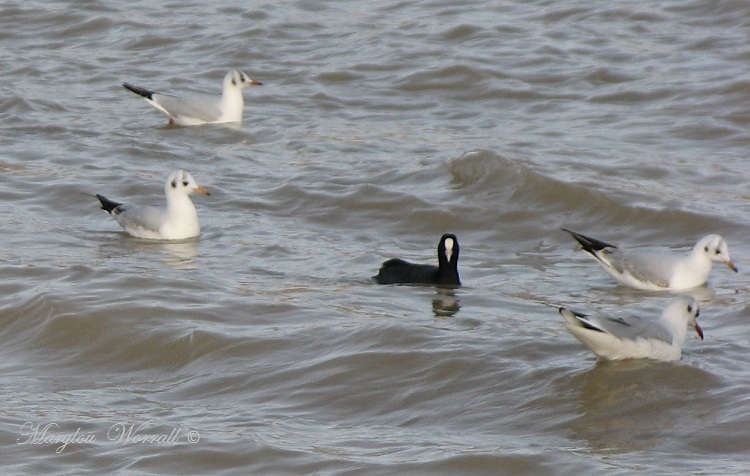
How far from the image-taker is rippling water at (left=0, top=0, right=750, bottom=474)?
21.6 ft

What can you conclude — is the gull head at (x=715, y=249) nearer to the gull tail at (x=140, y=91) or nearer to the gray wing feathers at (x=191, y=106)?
the gray wing feathers at (x=191, y=106)

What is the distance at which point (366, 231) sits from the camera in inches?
449

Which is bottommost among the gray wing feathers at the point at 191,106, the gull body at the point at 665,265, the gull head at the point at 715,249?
the gray wing feathers at the point at 191,106

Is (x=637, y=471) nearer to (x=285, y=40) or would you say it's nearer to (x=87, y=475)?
(x=87, y=475)

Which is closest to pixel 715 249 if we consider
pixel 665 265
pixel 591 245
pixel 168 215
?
pixel 665 265

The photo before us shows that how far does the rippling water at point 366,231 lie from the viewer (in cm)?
659

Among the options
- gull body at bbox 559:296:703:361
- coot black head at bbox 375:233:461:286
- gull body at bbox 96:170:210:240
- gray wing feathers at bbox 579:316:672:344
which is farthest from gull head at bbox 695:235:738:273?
gull body at bbox 96:170:210:240

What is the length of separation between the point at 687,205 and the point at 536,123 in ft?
10.2

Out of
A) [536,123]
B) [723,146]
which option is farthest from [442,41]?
[723,146]

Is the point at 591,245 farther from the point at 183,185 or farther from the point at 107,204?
the point at 107,204

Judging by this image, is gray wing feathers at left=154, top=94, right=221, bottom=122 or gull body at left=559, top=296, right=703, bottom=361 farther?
gray wing feathers at left=154, top=94, right=221, bottom=122

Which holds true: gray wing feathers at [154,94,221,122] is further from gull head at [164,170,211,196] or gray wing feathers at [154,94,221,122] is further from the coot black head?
the coot black head

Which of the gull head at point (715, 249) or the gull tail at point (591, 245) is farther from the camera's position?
the gull tail at point (591, 245)

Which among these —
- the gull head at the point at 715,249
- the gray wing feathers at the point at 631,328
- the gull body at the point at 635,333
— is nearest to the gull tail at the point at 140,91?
the gull head at the point at 715,249
